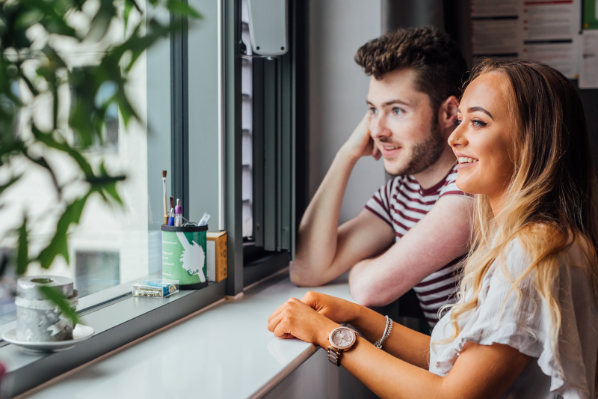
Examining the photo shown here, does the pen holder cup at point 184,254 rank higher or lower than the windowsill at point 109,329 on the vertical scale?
higher

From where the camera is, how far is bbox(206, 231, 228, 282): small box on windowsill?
47.6 inches

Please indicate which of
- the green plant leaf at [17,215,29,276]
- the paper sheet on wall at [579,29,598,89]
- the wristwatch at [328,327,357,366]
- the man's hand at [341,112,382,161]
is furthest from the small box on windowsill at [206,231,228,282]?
the paper sheet on wall at [579,29,598,89]

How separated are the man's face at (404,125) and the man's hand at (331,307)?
0.49 metres

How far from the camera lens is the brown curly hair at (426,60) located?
4.41 feet

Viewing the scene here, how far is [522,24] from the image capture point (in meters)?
1.83

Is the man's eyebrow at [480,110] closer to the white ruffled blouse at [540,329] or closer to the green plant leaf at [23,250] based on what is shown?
the white ruffled blouse at [540,329]

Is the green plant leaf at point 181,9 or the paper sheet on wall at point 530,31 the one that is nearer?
the green plant leaf at point 181,9

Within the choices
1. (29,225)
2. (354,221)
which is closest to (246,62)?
(354,221)

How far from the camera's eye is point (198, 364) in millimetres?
842

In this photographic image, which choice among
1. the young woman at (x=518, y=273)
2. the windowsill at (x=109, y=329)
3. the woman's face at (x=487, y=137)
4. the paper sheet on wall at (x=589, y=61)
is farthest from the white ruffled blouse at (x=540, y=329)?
the paper sheet on wall at (x=589, y=61)

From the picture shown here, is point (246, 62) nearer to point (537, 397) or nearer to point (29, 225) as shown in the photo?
point (537, 397)

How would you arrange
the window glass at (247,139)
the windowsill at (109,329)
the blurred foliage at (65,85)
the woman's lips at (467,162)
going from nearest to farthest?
1. the blurred foliage at (65,85)
2. the windowsill at (109,329)
3. the woman's lips at (467,162)
4. the window glass at (247,139)

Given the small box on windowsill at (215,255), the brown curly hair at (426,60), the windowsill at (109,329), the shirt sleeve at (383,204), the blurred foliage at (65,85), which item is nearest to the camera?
the blurred foliage at (65,85)

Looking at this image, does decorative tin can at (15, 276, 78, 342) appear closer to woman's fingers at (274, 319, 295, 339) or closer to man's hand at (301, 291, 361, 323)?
woman's fingers at (274, 319, 295, 339)
